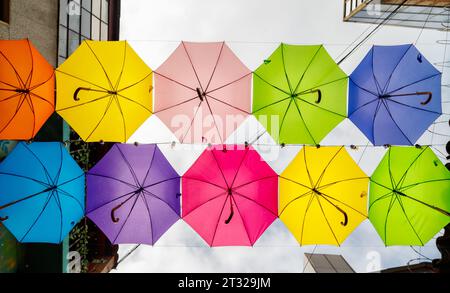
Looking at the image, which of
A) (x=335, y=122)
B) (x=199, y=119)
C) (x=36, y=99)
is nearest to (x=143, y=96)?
(x=199, y=119)

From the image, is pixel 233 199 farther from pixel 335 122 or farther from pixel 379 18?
pixel 379 18

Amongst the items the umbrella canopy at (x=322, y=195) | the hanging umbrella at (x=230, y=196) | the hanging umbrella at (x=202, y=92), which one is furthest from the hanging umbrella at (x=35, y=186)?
the umbrella canopy at (x=322, y=195)

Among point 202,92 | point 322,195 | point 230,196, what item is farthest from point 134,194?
point 322,195

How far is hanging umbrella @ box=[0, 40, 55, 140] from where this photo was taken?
20.7ft

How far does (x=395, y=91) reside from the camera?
6664 mm

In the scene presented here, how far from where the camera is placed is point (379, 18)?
9.92m

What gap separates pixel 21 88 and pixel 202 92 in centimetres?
445

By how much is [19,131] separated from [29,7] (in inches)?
172

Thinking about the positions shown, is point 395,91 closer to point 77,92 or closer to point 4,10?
point 77,92

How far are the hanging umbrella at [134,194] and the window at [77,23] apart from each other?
17.3 ft

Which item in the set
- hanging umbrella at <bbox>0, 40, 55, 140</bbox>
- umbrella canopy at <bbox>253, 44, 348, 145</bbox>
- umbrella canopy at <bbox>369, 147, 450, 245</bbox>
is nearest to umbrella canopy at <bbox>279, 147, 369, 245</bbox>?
umbrella canopy at <bbox>369, 147, 450, 245</bbox>

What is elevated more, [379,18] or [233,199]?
[379,18]
